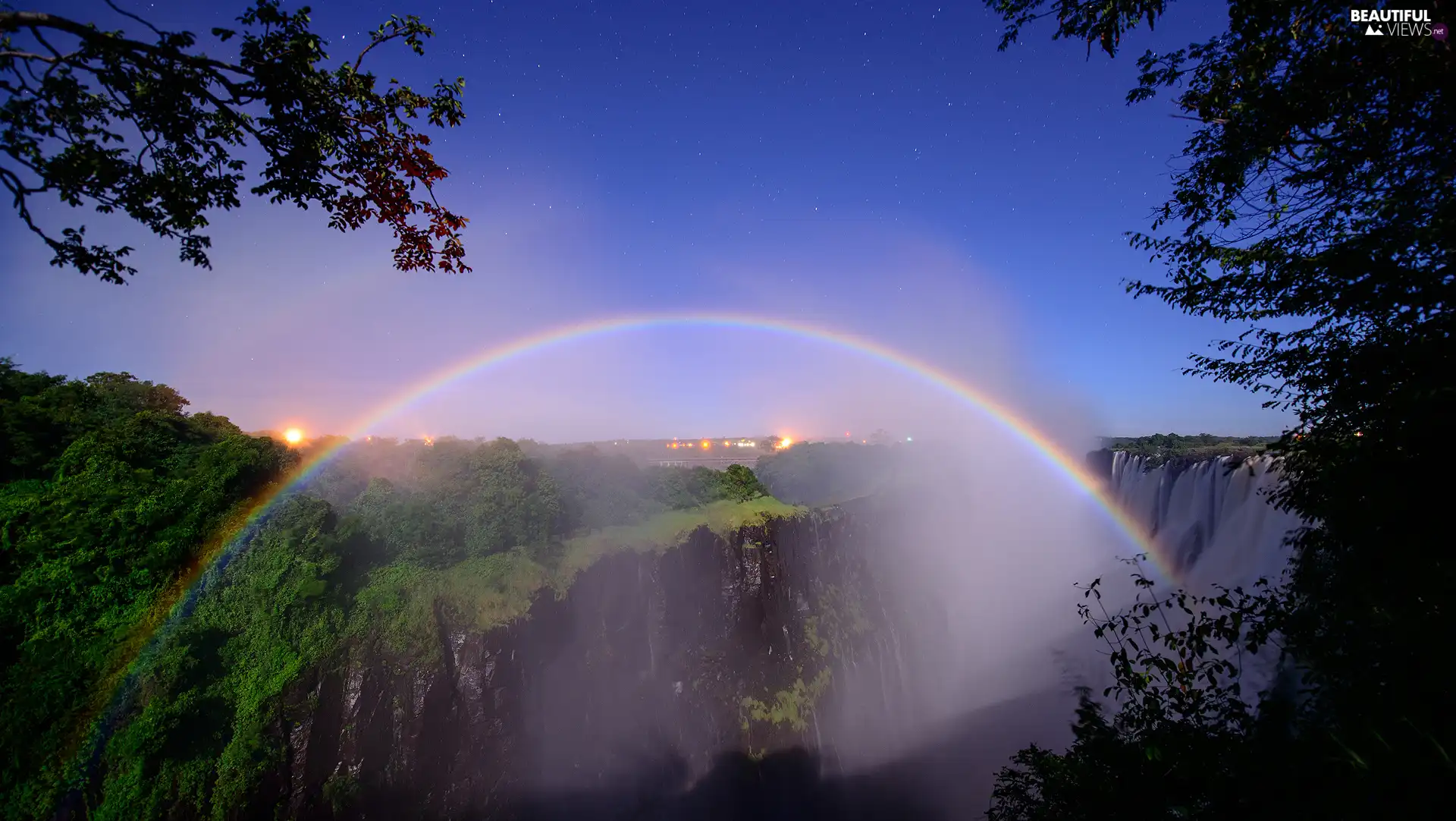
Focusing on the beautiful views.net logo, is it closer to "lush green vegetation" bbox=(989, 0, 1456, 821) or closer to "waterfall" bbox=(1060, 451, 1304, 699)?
"lush green vegetation" bbox=(989, 0, 1456, 821)

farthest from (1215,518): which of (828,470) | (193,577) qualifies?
(193,577)

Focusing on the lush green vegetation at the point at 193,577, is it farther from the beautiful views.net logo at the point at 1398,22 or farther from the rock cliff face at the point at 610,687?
the beautiful views.net logo at the point at 1398,22

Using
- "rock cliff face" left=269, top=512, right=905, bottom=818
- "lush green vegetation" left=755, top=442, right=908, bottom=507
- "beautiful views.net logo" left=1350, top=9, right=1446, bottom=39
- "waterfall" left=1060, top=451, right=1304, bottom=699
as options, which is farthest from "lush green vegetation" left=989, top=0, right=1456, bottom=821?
"lush green vegetation" left=755, top=442, right=908, bottom=507

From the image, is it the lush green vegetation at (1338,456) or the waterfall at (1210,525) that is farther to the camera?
the waterfall at (1210,525)

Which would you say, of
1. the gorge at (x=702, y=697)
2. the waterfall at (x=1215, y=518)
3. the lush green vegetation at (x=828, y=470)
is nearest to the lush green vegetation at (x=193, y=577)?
the gorge at (x=702, y=697)

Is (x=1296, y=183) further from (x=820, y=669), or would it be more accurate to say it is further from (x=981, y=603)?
(x=981, y=603)

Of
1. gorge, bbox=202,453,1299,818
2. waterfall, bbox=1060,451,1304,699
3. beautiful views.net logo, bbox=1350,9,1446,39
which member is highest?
beautiful views.net logo, bbox=1350,9,1446,39
